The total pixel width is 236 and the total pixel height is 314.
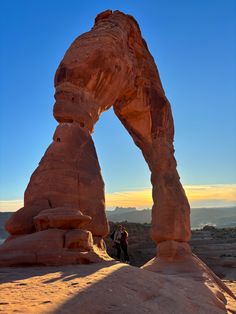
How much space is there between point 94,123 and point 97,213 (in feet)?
7.77

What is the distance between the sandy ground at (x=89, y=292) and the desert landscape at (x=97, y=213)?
12mm

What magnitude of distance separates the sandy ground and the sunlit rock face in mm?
1102

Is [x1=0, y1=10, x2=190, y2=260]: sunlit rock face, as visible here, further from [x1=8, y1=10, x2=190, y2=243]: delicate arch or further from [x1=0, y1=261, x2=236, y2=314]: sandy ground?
[x1=0, y1=261, x2=236, y2=314]: sandy ground

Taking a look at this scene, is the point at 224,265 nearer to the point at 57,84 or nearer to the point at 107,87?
the point at 107,87

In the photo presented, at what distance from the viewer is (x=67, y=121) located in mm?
7609

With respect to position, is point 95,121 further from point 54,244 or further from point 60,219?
point 54,244

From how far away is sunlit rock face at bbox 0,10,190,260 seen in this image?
6.67m

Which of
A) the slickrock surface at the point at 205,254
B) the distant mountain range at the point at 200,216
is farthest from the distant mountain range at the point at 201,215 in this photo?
the slickrock surface at the point at 205,254

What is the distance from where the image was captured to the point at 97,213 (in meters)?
6.80

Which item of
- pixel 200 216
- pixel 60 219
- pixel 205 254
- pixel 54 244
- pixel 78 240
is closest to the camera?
pixel 54 244

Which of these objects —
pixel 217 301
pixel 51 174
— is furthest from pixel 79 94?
pixel 217 301

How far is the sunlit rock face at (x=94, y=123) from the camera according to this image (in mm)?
6668

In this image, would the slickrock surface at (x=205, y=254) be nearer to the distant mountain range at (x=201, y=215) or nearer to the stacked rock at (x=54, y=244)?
the stacked rock at (x=54, y=244)

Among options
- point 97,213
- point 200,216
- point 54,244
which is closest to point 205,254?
point 97,213
